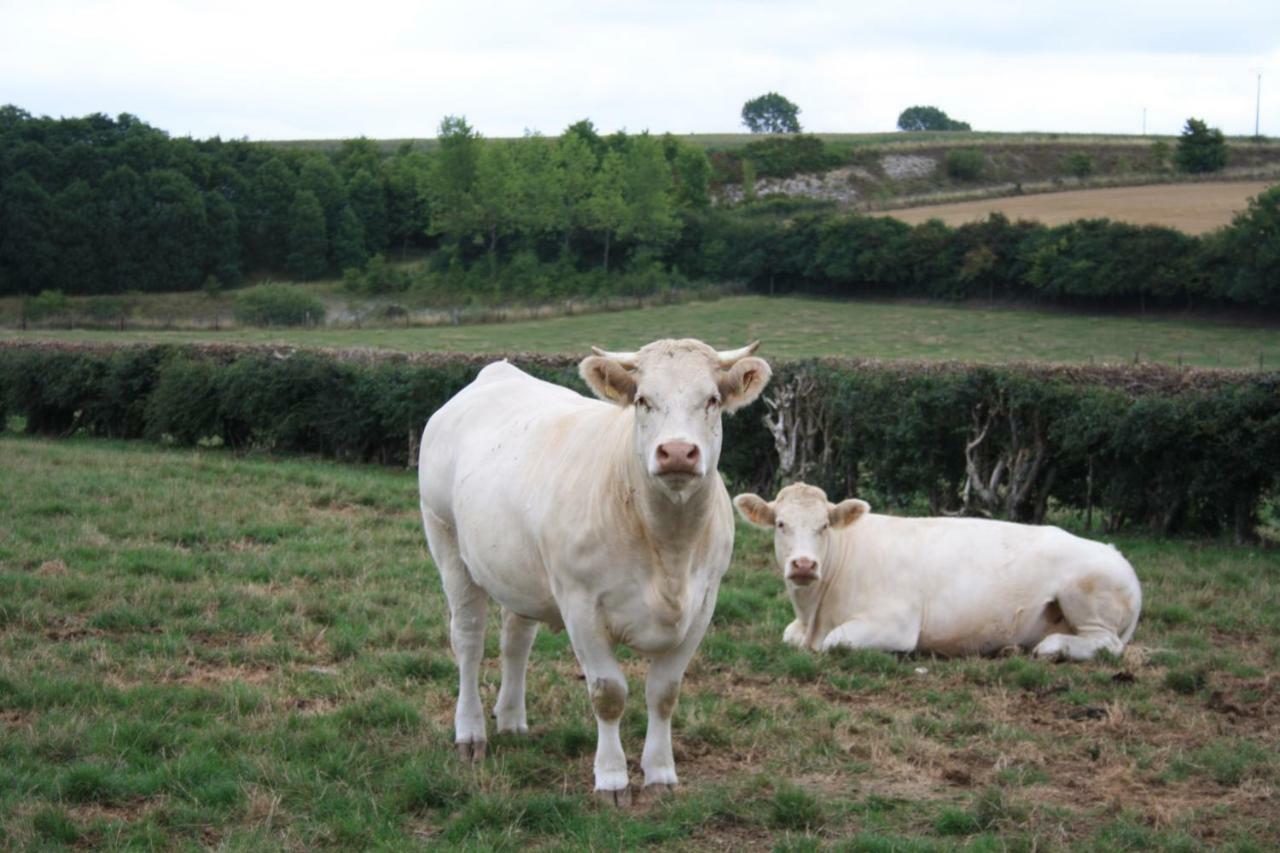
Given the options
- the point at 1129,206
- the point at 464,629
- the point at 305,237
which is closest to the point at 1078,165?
the point at 1129,206

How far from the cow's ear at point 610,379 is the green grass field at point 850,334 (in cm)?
3126

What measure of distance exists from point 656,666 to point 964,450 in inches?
376

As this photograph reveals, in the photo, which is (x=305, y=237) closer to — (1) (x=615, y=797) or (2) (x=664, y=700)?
(2) (x=664, y=700)

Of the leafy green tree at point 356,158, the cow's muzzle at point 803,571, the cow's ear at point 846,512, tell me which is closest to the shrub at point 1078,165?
the leafy green tree at point 356,158

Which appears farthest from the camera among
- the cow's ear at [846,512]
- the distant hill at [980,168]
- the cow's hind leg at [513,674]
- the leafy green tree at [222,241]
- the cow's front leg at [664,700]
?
the distant hill at [980,168]

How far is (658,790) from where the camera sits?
593 cm

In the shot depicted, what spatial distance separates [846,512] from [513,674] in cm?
327

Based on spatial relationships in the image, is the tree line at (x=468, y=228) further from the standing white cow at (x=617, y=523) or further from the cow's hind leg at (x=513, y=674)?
the standing white cow at (x=617, y=523)

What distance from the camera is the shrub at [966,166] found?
276 feet

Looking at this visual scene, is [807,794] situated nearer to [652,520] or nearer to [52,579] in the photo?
[652,520]

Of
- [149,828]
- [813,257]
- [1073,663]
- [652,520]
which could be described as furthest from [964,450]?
[813,257]

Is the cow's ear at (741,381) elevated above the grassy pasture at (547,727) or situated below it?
above

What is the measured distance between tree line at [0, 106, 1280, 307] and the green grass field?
2.21 metres

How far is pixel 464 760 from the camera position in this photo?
641 cm
